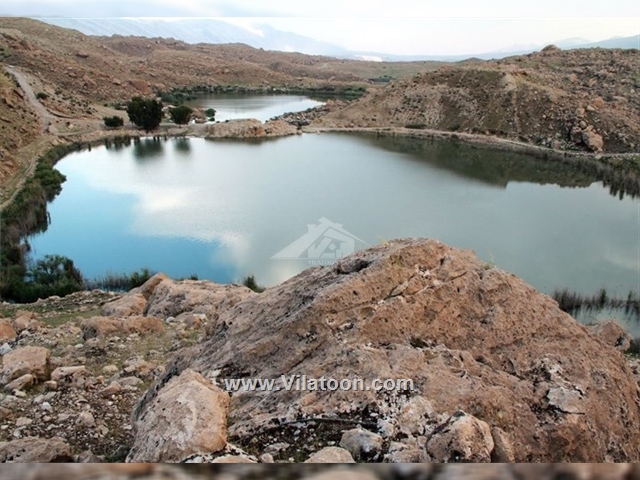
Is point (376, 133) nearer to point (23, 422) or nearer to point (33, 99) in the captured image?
point (33, 99)

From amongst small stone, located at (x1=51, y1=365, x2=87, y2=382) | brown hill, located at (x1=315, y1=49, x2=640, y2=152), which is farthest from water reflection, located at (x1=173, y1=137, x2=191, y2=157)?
small stone, located at (x1=51, y1=365, x2=87, y2=382)

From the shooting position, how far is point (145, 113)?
2781 cm

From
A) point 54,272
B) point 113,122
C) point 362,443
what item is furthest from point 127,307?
point 113,122

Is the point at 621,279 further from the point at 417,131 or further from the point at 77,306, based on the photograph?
the point at 417,131

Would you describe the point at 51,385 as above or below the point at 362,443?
below

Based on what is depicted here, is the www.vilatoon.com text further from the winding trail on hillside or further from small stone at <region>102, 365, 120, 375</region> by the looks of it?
the winding trail on hillside

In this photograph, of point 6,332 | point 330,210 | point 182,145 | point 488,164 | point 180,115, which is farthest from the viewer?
point 180,115

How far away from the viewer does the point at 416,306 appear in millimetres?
3006

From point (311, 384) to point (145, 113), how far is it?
27.7 metres

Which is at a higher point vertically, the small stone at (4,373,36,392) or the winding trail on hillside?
the winding trail on hillside

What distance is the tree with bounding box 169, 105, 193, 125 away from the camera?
29312mm

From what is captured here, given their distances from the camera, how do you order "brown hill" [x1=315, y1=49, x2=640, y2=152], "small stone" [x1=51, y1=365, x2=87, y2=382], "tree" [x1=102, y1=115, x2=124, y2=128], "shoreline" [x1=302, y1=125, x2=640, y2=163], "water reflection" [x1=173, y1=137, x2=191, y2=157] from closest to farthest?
"small stone" [x1=51, y1=365, x2=87, y2=382] → "shoreline" [x1=302, y1=125, x2=640, y2=163] → "water reflection" [x1=173, y1=137, x2=191, y2=157] → "brown hill" [x1=315, y1=49, x2=640, y2=152] → "tree" [x1=102, y1=115, x2=124, y2=128]

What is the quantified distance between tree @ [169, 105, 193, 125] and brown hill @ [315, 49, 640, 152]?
790 cm

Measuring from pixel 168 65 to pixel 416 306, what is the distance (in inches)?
1877
